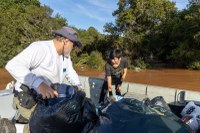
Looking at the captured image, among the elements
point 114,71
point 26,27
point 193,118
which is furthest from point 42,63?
point 26,27

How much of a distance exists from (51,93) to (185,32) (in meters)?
23.4

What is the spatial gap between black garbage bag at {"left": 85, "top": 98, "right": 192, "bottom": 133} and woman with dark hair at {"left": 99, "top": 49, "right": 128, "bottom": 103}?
3.60m

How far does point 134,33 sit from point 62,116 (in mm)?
24965

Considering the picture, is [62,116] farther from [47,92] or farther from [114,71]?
[114,71]

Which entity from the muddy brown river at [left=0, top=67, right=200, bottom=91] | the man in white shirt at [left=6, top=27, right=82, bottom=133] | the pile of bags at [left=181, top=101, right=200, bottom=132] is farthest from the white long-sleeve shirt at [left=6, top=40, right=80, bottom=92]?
the muddy brown river at [left=0, top=67, right=200, bottom=91]

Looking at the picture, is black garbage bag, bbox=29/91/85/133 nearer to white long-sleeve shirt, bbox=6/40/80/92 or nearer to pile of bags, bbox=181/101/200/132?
white long-sleeve shirt, bbox=6/40/80/92

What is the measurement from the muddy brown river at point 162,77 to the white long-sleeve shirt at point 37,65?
47.7 ft

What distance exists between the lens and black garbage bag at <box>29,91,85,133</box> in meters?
2.30

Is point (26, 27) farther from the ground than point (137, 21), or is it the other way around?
point (137, 21)

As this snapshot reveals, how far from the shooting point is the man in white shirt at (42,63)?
2492 mm

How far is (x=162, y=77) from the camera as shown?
22.0 metres

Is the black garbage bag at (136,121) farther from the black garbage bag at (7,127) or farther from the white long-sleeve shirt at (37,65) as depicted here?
the black garbage bag at (7,127)

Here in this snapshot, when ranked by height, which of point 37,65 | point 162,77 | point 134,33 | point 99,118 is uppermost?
point 134,33

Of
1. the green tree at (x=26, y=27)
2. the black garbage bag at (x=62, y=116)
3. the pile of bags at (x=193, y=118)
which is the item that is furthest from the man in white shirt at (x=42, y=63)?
the green tree at (x=26, y=27)
